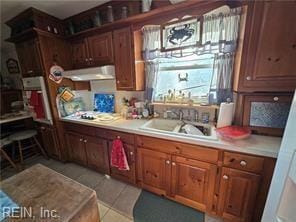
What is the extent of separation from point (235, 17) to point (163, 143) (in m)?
1.48

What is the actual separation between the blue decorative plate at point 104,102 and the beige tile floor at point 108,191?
1.04m

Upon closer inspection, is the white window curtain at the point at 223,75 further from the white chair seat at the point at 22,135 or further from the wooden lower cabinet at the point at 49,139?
the white chair seat at the point at 22,135

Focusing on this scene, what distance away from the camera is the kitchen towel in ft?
5.82

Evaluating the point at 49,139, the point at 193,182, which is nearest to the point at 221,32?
the point at 193,182

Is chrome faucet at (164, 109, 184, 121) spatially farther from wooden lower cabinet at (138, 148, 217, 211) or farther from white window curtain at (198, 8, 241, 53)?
white window curtain at (198, 8, 241, 53)

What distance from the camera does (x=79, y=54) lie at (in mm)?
2293

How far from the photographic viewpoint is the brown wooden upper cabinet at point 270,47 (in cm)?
105

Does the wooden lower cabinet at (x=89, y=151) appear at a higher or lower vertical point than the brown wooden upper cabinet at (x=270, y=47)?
lower

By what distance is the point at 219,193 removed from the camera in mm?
1367

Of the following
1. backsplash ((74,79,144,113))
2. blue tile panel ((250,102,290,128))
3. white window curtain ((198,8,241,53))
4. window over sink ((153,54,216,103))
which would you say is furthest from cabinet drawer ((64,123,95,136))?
blue tile panel ((250,102,290,128))

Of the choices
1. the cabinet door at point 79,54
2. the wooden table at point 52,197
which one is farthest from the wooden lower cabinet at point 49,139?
the wooden table at point 52,197

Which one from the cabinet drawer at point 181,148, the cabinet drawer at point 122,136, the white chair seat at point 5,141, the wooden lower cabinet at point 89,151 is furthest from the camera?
the white chair seat at point 5,141

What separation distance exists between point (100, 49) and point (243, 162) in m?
2.17

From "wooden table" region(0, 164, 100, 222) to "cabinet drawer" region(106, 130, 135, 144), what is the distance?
0.77m
